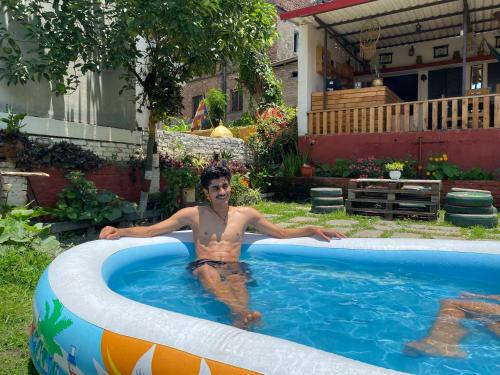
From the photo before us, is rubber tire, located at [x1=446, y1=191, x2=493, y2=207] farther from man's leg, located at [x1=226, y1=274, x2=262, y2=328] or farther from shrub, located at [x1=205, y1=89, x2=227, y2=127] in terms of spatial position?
shrub, located at [x1=205, y1=89, x2=227, y2=127]

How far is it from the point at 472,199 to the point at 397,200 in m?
1.36

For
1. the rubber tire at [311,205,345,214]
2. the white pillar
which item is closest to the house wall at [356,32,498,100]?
the white pillar

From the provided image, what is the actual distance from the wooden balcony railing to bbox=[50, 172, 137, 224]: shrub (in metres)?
6.91

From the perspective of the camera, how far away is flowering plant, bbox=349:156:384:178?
32.4ft

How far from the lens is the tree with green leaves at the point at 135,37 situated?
5.48 meters

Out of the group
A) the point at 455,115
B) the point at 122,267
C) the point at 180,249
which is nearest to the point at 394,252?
the point at 180,249

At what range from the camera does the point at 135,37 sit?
21.6 feet

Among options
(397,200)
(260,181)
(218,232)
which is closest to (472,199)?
(397,200)

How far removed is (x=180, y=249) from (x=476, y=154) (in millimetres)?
8028

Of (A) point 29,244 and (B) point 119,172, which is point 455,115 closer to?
(B) point 119,172

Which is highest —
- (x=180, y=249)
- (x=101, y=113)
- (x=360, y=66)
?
(x=360, y=66)

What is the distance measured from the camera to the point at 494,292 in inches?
151

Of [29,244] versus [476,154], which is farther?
[476,154]

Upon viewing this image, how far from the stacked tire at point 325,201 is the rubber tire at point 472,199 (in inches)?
91.7
